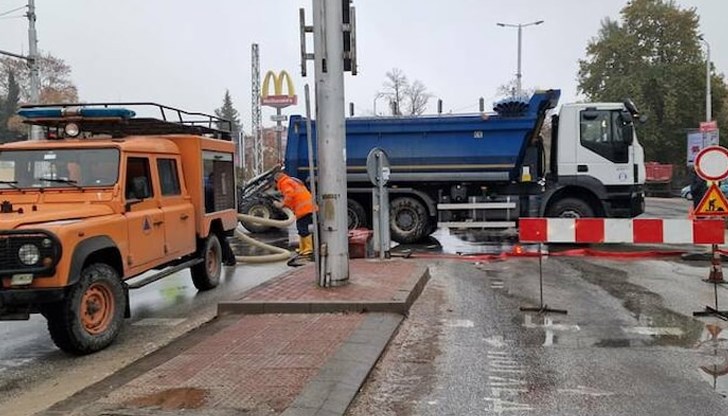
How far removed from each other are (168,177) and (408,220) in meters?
8.18

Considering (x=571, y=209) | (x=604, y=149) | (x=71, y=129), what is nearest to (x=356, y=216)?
(x=571, y=209)

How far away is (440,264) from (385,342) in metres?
6.13

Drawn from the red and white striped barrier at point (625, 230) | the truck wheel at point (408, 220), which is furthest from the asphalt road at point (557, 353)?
the truck wheel at point (408, 220)

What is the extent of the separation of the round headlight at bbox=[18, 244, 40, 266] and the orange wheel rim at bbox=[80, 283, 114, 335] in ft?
2.16

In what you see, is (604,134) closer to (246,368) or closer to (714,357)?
(714,357)

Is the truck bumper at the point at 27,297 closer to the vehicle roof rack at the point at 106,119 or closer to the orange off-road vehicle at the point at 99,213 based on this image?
the orange off-road vehicle at the point at 99,213

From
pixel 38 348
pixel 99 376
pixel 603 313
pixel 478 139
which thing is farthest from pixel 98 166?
pixel 478 139

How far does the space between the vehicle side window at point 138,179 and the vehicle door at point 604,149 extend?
1019 cm

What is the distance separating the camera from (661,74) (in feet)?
174

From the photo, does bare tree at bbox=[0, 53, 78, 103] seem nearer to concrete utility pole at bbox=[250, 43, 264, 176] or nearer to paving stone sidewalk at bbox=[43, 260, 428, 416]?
concrete utility pole at bbox=[250, 43, 264, 176]

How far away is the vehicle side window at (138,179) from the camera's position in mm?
7852

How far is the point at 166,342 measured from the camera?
23.8 feet

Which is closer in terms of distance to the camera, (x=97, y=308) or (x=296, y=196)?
(x=97, y=308)

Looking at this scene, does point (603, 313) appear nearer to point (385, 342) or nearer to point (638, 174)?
point (385, 342)
